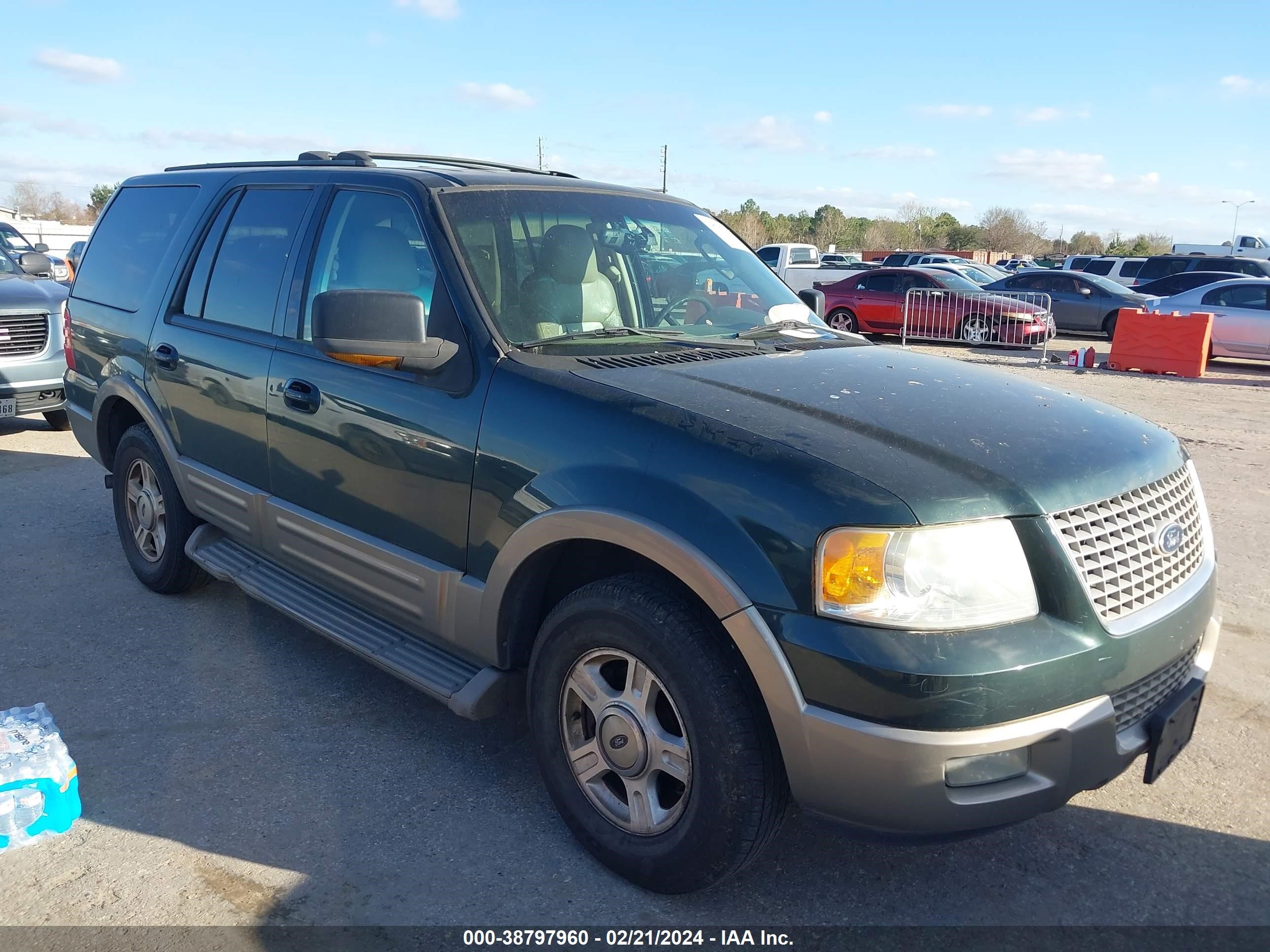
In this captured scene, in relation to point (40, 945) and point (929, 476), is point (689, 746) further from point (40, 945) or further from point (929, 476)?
point (40, 945)

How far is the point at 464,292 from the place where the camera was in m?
3.24

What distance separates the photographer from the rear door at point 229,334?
395 centimetres

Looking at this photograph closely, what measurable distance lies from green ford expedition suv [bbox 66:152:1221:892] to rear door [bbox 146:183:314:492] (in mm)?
20

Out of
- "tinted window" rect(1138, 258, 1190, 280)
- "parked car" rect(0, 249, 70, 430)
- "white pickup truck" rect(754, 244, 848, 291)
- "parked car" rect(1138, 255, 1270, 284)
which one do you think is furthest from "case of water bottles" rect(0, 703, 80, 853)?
"tinted window" rect(1138, 258, 1190, 280)

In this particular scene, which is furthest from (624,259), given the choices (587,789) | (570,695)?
(587,789)

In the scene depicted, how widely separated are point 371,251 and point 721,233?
156cm

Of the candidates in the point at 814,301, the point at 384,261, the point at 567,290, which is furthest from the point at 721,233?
the point at 384,261

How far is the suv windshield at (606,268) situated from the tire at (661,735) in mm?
1013

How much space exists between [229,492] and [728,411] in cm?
242

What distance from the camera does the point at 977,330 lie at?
18422 mm

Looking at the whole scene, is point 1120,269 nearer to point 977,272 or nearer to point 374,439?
point 977,272

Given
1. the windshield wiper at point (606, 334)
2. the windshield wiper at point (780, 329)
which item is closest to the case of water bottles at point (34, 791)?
the windshield wiper at point (606, 334)

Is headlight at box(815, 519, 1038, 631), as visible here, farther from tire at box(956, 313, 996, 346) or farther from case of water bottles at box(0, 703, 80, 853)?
tire at box(956, 313, 996, 346)

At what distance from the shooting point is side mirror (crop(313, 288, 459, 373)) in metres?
3.04
